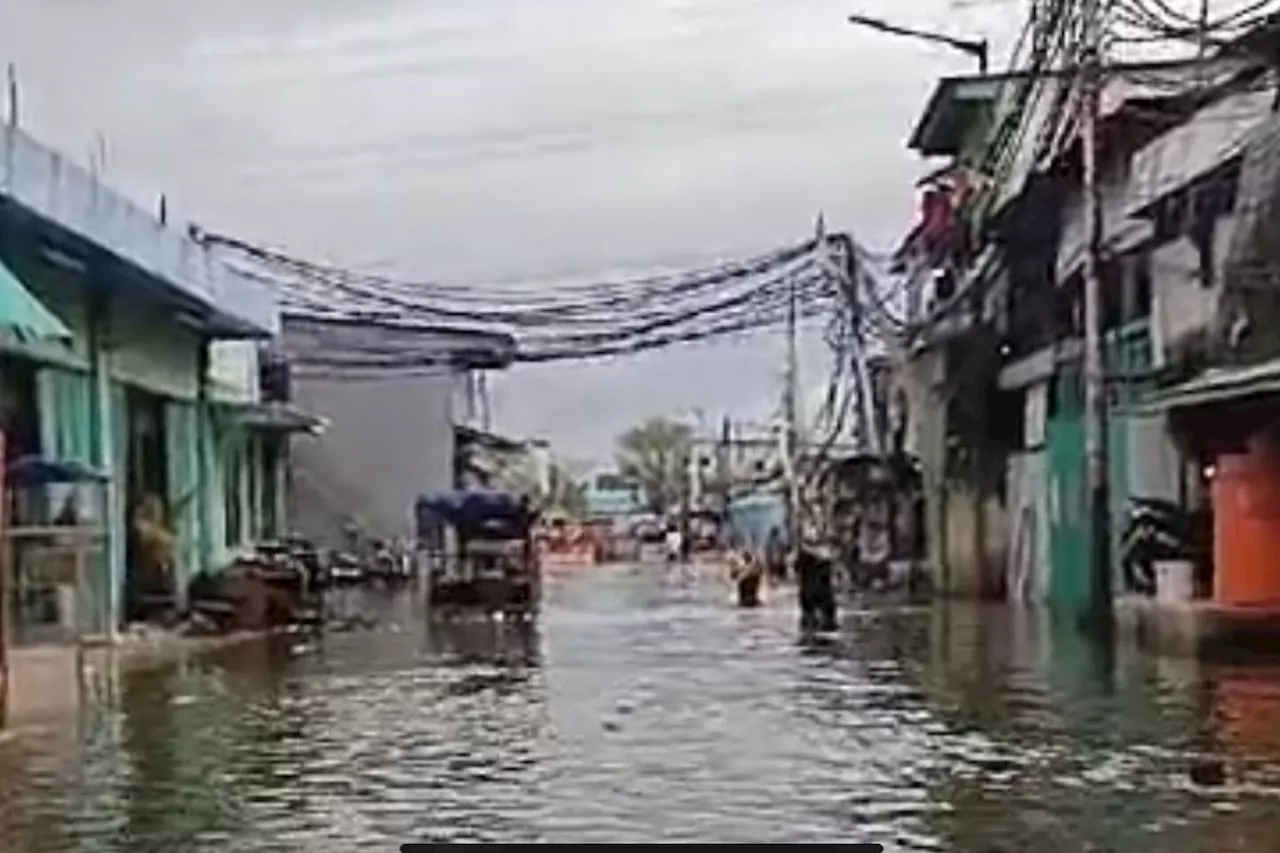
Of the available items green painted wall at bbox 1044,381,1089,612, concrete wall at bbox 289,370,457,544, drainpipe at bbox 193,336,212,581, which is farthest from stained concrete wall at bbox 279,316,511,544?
green painted wall at bbox 1044,381,1089,612

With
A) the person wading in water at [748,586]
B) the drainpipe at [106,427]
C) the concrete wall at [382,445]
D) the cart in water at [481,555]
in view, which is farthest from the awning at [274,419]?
the concrete wall at [382,445]

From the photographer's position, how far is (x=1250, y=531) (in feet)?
109

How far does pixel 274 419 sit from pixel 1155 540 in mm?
23600

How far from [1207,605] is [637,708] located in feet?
33.7

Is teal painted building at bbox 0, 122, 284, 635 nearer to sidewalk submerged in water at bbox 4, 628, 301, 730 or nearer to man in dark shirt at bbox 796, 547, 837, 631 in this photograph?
sidewalk submerged in water at bbox 4, 628, 301, 730

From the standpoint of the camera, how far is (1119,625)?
122ft

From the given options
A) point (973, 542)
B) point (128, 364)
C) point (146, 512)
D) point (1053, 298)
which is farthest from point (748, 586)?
point (128, 364)

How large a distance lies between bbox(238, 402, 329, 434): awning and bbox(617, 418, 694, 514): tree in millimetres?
94599

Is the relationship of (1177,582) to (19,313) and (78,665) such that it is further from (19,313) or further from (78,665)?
(19,313)

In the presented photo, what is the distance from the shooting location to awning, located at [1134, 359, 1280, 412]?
101 feet

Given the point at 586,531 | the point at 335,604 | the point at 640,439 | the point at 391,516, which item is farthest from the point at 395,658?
the point at 640,439

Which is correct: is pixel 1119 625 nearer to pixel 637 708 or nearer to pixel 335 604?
pixel 637 708

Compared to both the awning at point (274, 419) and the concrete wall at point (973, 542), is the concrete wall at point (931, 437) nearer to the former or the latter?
the concrete wall at point (973, 542)

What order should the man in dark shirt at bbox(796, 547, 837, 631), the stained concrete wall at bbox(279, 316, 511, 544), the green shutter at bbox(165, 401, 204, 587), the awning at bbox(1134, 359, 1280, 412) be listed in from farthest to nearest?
the stained concrete wall at bbox(279, 316, 511, 544) → the green shutter at bbox(165, 401, 204, 587) → the man in dark shirt at bbox(796, 547, 837, 631) → the awning at bbox(1134, 359, 1280, 412)
